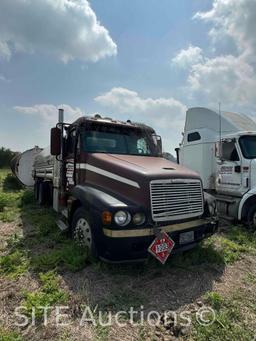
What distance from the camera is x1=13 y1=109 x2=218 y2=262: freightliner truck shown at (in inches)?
156

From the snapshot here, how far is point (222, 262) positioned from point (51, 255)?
294 cm

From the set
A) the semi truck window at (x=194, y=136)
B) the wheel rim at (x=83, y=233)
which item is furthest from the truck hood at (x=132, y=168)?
the semi truck window at (x=194, y=136)

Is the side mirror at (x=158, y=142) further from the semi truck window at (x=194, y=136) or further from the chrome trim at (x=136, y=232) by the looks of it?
the semi truck window at (x=194, y=136)

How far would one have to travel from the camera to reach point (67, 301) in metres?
3.50

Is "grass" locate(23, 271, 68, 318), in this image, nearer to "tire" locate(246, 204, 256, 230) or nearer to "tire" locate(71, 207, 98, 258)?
"tire" locate(71, 207, 98, 258)

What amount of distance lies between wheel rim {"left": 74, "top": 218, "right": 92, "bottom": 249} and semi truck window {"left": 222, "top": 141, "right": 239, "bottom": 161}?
15.6ft

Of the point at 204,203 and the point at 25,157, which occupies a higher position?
the point at 25,157

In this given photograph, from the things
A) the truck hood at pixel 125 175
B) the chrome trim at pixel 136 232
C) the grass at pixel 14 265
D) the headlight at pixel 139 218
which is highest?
the truck hood at pixel 125 175

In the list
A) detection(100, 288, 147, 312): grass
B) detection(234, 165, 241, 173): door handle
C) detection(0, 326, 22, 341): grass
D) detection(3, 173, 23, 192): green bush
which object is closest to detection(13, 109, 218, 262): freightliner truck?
detection(100, 288, 147, 312): grass

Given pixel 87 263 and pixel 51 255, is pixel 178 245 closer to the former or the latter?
pixel 87 263

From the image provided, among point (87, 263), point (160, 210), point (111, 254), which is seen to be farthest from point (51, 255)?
point (160, 210)

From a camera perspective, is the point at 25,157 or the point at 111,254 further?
the point at 25,157

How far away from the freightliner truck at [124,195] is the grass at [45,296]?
733 mm

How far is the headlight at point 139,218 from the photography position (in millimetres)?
3977
